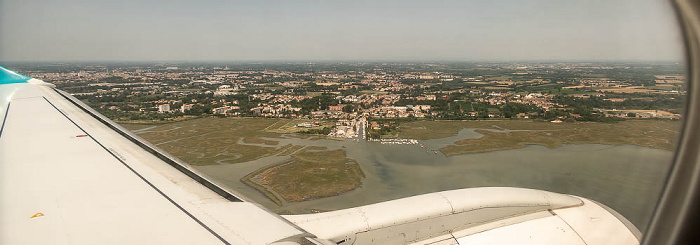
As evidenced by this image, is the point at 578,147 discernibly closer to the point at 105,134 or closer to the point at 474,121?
the point at 474,121

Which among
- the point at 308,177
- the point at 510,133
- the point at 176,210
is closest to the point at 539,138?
the point at 510,133

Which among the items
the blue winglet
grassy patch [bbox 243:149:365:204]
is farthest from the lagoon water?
the blue winglet

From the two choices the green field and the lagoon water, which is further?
the green field

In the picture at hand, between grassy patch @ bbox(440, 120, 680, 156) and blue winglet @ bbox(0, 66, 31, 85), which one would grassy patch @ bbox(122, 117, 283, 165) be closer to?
blue winglet @ bbox(0, 66, 31, 85)

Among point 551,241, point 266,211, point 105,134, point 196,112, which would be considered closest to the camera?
point 266,211

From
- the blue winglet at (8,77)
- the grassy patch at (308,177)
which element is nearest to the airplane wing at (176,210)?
the blue winglet at (8,77)

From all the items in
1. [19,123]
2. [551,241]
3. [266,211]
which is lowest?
[551,241]

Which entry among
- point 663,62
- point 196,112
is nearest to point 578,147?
point 663,62
